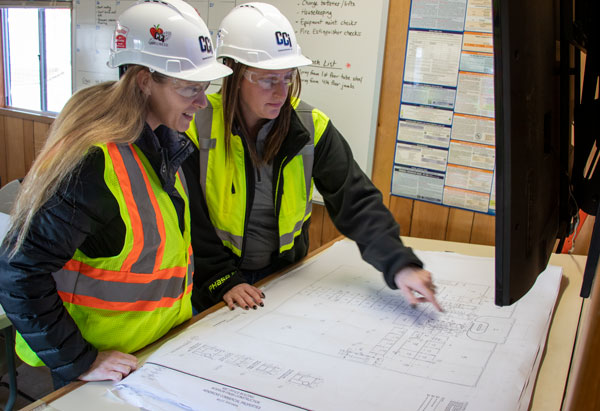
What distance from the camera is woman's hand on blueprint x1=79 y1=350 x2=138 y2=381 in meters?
0.97

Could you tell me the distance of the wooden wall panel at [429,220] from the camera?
2.37m

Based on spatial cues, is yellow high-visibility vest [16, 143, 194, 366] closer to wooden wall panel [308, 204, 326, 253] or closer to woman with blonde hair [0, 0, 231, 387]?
woman with blonde hair [0, 0, 231, 387]

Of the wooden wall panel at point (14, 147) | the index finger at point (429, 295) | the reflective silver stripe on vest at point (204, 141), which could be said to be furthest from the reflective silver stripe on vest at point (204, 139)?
the wooden wall panel at point (14, 147)

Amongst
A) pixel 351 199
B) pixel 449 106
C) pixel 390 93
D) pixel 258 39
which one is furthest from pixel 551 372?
pixel 390 93

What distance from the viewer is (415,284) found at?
1267 millimetres

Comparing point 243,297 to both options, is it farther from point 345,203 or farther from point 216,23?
point 216,23

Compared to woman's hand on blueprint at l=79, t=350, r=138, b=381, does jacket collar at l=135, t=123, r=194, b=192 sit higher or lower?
higher

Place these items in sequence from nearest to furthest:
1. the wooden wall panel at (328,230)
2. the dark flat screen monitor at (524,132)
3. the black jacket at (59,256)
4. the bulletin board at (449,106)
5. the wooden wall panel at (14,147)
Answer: the dark flat screen monitor at (524,132), the black jacket at (59,256), the bulletin board at (449,106), the wooden wall panel at (328,230), the wooden wall panel at (14,147)

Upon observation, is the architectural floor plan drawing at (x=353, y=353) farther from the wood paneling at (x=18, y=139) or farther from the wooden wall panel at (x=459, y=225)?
the wood paneling at (x=18, y=139)

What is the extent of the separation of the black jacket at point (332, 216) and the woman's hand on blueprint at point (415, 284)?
0.07ft

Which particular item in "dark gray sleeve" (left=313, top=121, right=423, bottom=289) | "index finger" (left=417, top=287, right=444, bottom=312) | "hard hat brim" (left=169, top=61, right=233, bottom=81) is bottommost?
"index finger" (left=417, top=287, right=444, bottom=312)

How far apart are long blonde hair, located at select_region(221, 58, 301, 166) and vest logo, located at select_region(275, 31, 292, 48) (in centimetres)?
10

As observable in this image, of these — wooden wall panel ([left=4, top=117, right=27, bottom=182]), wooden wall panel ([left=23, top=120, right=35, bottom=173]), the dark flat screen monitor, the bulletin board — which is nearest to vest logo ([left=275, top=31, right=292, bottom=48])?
the dark flat screen monitor

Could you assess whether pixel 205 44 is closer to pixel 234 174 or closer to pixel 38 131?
pixel 234 174
